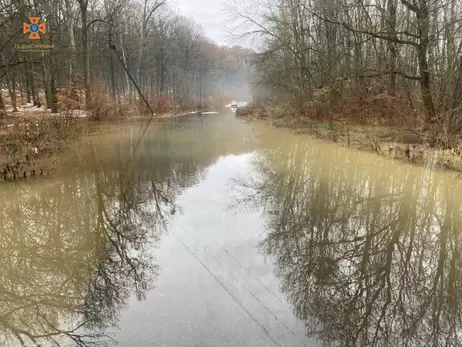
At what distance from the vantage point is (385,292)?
3947 mm

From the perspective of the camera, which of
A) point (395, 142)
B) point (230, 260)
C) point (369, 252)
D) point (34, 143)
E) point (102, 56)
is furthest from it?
point (102, 56)

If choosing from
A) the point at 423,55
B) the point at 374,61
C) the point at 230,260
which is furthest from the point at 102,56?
the point at 230,260

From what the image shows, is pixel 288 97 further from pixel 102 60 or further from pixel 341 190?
pixel 102 60

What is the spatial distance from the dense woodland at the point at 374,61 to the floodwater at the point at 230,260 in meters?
5.57

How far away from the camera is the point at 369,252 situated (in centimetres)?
493

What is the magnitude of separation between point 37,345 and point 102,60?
42.3m

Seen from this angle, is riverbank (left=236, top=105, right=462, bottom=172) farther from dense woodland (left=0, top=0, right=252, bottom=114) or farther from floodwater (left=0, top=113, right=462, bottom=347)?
dense woodland (left=0, top=0, right=252, bottom=114)

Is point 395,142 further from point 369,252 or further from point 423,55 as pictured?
point 369,252

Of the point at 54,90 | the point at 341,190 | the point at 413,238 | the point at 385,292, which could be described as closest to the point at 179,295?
the point at 385,292

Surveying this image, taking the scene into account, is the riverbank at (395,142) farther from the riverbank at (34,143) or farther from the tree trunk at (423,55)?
the riverbank at (34,143)

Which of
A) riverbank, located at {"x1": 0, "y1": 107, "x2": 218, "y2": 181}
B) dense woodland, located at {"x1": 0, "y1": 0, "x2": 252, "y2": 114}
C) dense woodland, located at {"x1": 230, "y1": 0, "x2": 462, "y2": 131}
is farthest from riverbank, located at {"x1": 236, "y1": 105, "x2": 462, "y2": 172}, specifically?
dense woodland, located at {"x1": 0, "y1": 0, "x2": 252, "y2": 114}

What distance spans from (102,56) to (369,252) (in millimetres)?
40038

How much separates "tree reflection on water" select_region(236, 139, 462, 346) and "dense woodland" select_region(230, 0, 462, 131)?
5.18 metres

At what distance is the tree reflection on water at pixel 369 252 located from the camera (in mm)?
3422
